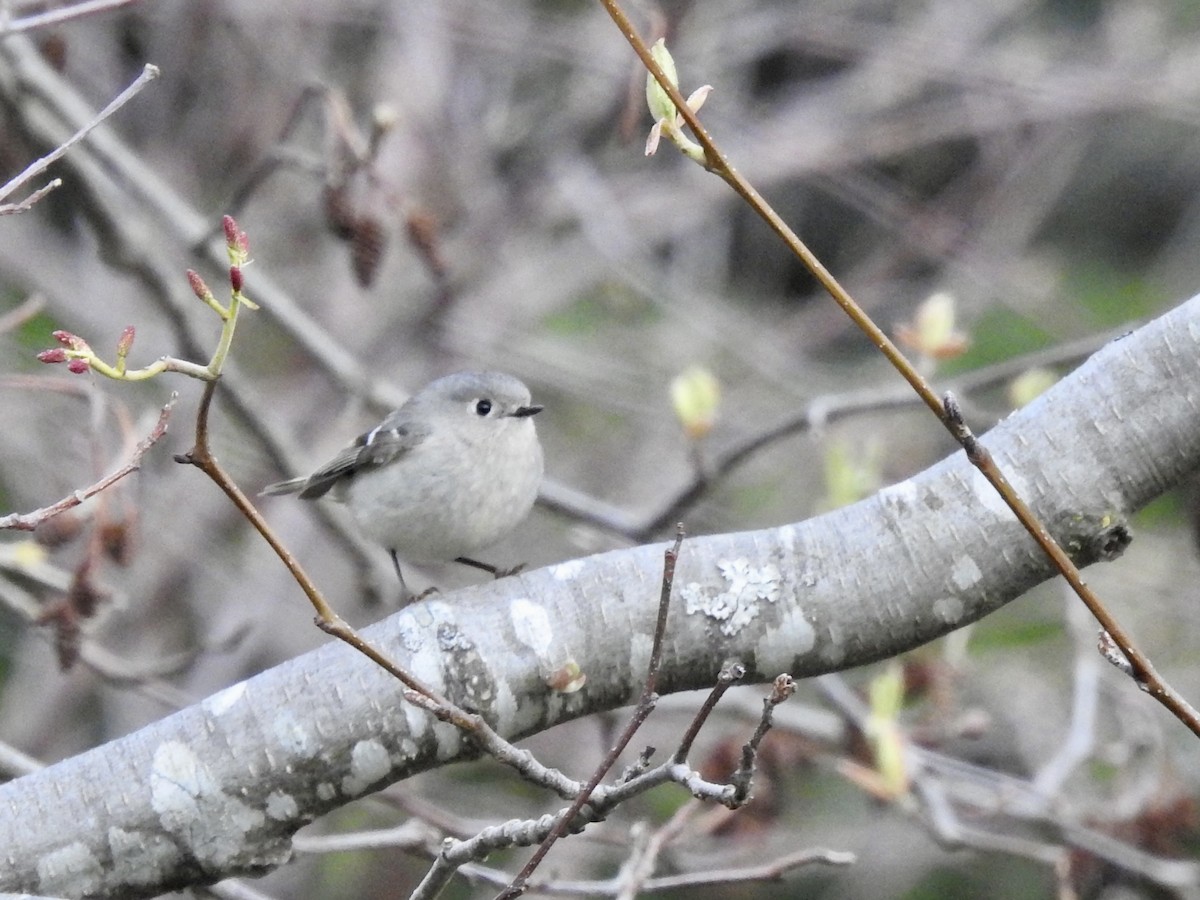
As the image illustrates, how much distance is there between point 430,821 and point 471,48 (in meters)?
4.33

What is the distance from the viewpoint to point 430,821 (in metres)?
2.90

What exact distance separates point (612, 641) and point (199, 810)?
0.65 metres

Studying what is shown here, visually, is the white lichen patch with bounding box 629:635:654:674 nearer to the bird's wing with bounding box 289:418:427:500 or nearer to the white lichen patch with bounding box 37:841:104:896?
the white lichen patch with bounding box 37:841:104:896

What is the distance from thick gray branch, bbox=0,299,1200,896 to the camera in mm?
1993

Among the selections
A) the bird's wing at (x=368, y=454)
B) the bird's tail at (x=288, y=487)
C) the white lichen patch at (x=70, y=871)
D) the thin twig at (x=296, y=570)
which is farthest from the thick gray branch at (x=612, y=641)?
the bird's tail at (x=288, y=487)

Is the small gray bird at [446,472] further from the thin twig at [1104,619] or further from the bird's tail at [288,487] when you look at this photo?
the thin twig at [1104,619]

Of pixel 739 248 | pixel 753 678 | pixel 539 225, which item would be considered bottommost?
pixel 753 678

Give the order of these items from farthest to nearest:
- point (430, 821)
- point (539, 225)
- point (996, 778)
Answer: point (539, 225), point (996, 778), point (430, 821)

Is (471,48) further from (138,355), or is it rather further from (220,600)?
(220,600)

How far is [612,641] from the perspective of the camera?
2104 millimetres

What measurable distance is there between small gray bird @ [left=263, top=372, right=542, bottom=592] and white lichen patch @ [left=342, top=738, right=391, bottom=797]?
112 centimetres

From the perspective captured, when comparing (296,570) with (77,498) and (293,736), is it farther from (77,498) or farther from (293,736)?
(293,736)

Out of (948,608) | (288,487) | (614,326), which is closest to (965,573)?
(948,608)

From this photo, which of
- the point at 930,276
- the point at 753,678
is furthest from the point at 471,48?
the point at 753,678
